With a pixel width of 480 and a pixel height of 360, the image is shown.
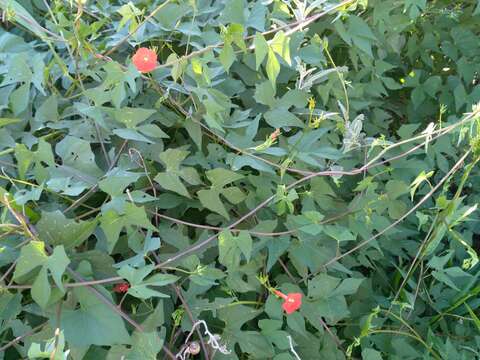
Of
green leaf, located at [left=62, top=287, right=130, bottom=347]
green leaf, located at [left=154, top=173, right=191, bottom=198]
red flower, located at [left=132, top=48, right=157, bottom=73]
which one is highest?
red flower, located at [left=132, top=48, right=157, bottom=73]

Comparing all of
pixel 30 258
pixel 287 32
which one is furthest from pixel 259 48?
pixel 30 258

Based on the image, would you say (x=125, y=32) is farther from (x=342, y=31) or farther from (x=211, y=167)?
(x=342, y=31)

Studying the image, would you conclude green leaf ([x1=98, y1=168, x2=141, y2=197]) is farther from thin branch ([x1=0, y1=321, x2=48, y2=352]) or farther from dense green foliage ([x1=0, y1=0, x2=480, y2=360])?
thin branch ([x1=0, y1=321, x2=48, y2=352])

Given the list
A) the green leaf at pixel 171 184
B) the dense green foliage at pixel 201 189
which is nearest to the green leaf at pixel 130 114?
the dense green foliage at pixel 201 189

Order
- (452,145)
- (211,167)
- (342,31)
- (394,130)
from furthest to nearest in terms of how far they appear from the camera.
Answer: (394,130) < (452,145) < (342,31) < (211,167)

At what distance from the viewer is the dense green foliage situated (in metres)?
0.97

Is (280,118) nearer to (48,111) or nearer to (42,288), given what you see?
(48,111)

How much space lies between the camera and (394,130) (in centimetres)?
186

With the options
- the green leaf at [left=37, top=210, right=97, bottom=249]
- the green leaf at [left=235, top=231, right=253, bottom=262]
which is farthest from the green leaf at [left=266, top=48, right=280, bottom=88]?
the green leaf at [left=37, top=210, right=97, bottom=249]

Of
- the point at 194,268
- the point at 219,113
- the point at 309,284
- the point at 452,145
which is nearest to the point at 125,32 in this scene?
the point at 219,113

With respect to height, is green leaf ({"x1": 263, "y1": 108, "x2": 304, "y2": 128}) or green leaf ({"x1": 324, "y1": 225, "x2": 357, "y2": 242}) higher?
green leaf ({"x1": 263, "y1": 108, "x2": 304, "y2": 128})

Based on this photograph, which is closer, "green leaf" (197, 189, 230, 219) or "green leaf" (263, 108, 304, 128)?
"green leaf" (197, 189, 230, 219)

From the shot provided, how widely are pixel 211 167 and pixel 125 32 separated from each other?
12.7 inches

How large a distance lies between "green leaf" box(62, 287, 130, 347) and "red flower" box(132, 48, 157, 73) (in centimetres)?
38
